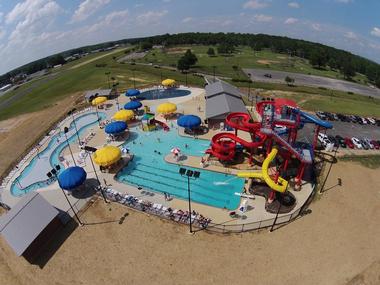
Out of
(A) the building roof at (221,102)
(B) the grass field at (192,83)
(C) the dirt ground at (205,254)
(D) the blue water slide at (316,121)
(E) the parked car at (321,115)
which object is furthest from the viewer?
(B) the grass field at (192,83)

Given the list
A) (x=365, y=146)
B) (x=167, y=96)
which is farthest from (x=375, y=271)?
(x=167, y=96)

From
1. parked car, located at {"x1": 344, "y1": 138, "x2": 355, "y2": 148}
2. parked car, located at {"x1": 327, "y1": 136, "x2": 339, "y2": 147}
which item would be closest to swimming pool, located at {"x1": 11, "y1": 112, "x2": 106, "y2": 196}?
parked car, located at {"x1": 327, "y1": 136, "x2": 339, "y2": 147}

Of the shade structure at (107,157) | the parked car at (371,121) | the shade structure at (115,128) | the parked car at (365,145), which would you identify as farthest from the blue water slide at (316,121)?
the shade structure at (115,128)

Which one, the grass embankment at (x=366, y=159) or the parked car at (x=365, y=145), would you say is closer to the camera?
the grass embankment at (x=366, y=159)

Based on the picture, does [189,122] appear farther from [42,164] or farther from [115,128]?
[42,164]

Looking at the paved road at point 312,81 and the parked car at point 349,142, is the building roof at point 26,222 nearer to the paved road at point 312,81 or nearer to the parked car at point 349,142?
the parked car at point 349,142

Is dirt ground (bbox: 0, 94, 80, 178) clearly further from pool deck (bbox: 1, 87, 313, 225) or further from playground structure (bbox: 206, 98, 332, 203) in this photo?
playground structure (bbox: 206, 98, 332, 203)
